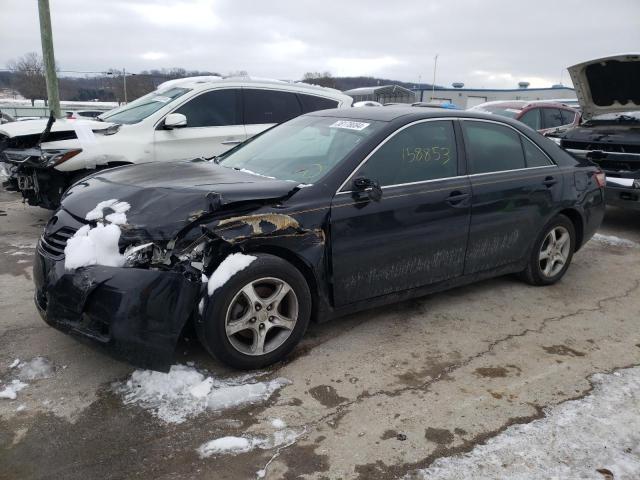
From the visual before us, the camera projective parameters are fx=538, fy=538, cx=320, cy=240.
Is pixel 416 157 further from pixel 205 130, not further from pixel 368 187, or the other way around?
pixel 205 130

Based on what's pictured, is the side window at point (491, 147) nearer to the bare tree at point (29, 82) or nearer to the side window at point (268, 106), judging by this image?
the side window at point (268, 106)

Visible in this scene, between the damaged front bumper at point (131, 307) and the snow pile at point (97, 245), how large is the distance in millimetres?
49

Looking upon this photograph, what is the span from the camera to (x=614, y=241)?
22.9 ft

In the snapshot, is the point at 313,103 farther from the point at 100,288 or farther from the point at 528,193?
the point at 100,288

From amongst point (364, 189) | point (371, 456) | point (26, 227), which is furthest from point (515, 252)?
point (26, 227)

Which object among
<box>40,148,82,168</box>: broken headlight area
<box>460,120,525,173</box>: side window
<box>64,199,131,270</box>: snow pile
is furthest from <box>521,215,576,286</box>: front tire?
<box>40,148,82,168</box>: broken headlight area

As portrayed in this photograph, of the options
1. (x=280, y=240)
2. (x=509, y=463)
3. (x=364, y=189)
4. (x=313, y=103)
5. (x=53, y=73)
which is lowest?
(x=509, y=463)

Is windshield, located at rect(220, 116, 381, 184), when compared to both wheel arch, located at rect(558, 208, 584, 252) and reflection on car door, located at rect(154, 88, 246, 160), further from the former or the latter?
reflection on car door, located at rect(154, 88, 246, 160)

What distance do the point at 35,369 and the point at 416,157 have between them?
292 cm

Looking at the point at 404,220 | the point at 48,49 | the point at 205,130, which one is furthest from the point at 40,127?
the point at 48,49

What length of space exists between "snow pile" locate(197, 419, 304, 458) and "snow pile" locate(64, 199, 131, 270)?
1084mm

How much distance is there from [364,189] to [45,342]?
7.83 ft

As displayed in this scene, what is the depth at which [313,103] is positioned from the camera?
796 cm

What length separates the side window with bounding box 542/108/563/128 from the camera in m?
10.6
